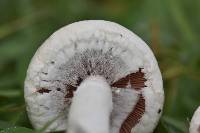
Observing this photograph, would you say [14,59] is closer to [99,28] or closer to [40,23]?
[40,23]

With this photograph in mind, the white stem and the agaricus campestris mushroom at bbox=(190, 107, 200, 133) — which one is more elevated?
the white stem

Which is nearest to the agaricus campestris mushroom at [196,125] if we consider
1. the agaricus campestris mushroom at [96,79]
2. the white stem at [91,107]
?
the agaricus campestris mushroom at [96,79]

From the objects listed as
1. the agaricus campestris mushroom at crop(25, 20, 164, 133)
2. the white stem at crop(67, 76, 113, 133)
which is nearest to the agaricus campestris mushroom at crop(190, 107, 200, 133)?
the agaricus campestris mushroom at crop(25, 20, 164, 133)

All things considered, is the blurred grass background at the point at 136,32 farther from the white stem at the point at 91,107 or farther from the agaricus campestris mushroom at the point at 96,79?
the white stem at the point at 91,107

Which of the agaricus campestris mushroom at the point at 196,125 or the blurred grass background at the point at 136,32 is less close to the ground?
the blurred grass background at the point at 136,32

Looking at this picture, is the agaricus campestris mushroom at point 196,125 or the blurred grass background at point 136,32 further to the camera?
the blurred grass background at point 136,32

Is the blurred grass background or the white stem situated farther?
the blurred grass background

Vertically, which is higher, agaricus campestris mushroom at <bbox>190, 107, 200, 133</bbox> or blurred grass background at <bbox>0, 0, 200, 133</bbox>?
blurred grass background at <bbox>0, 0, 200, 133</bbox>

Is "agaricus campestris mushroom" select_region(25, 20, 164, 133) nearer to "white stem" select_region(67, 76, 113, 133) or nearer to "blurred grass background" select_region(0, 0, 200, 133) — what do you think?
"white stem" select_region(67, 76, 113, 133)

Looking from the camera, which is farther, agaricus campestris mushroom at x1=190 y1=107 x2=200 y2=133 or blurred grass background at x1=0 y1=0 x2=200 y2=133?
blurred grass background at x1=0 y1=0 x2=200 y2=133
